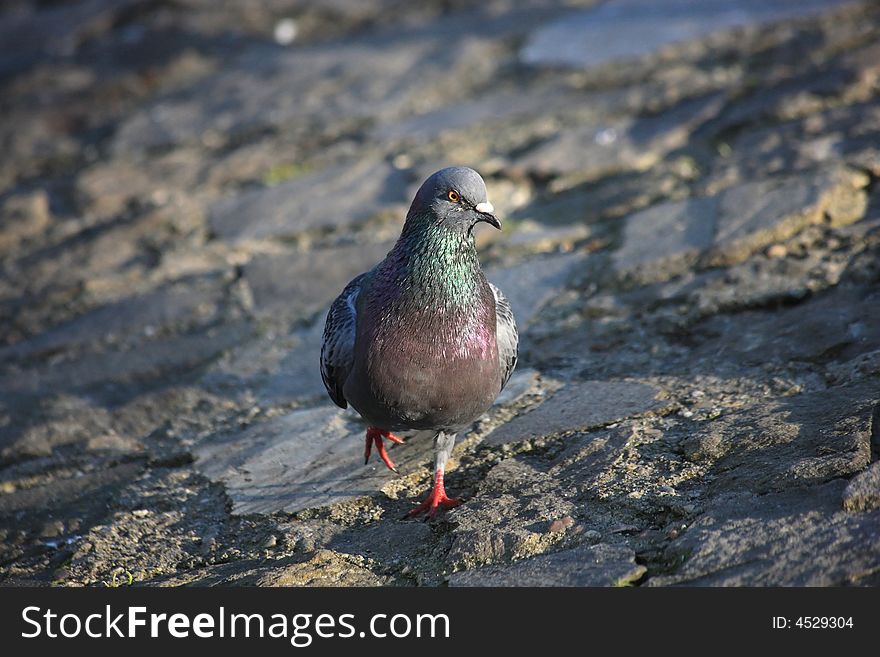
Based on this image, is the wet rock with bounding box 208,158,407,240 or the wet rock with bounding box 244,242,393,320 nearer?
the wet rock with bounding box 244,242,393,320

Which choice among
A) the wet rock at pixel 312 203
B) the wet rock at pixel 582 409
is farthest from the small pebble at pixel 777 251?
the wet rock at pixel 312 203

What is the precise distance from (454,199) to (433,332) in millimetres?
538

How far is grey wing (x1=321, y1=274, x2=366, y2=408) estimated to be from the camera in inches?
157

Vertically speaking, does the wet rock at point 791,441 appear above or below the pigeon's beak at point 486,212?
below

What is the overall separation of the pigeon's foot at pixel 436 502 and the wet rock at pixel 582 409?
0.42m

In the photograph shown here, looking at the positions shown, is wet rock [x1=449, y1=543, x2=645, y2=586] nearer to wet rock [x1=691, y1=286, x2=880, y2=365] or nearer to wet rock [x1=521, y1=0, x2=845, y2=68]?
wet rock [x1=691, y1=286, x2=880, y2=365]

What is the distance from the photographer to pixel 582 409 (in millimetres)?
4109

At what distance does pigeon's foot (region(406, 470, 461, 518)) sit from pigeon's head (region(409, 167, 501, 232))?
104 centimetres

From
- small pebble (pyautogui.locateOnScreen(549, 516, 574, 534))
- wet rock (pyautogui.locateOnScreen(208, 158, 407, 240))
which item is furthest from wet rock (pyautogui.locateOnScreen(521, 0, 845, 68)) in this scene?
small pebble (pyautogui.locateOnScreen(549, 516, 574, 534))

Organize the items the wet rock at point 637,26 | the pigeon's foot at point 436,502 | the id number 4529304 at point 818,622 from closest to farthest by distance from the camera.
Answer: the id number 4529304 at point 818,622
the pigeon's foot at point 436,502
the wet rock at point 637,26

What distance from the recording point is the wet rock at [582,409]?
400 centimetres

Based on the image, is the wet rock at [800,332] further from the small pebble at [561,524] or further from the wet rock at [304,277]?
the wet rock at [304,277]

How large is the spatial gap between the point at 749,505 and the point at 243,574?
68.7 inches

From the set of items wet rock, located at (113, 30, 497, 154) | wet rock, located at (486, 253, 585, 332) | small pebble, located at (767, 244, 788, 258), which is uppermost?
wet rock, located at (113, 30, 497, 154)
